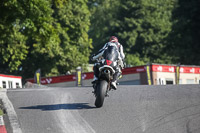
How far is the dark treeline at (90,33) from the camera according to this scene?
79.0ft

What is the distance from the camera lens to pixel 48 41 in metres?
24.9

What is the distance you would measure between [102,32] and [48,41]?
47.2 m

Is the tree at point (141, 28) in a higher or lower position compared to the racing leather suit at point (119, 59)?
higher

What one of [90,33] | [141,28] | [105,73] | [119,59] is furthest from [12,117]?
[90,33]

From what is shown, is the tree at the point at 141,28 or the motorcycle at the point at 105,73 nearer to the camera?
the motorcycle at the point at 105,73

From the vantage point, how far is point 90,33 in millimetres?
75438

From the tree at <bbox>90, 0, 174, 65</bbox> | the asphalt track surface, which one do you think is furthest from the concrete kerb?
the tree at <bbox>90, 0, 174, 65</bbox>

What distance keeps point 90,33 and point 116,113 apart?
65.4m

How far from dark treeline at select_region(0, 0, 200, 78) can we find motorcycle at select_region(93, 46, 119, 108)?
11.7m

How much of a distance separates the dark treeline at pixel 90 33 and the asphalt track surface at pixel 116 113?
34.0ft

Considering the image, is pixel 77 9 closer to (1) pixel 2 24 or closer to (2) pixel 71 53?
(2) pixel 71 53

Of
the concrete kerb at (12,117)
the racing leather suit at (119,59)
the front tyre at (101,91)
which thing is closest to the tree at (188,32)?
the racing leather suit at (119,59)

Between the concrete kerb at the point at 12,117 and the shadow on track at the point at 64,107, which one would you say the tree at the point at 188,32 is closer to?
the shadow on track at the point at 64,107

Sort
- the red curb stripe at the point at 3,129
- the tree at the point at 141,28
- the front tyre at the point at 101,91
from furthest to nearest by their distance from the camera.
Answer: the tree at the point at 141,28, the front tyre at the point at 101,91, the red curb stripe at the point at 3,129
